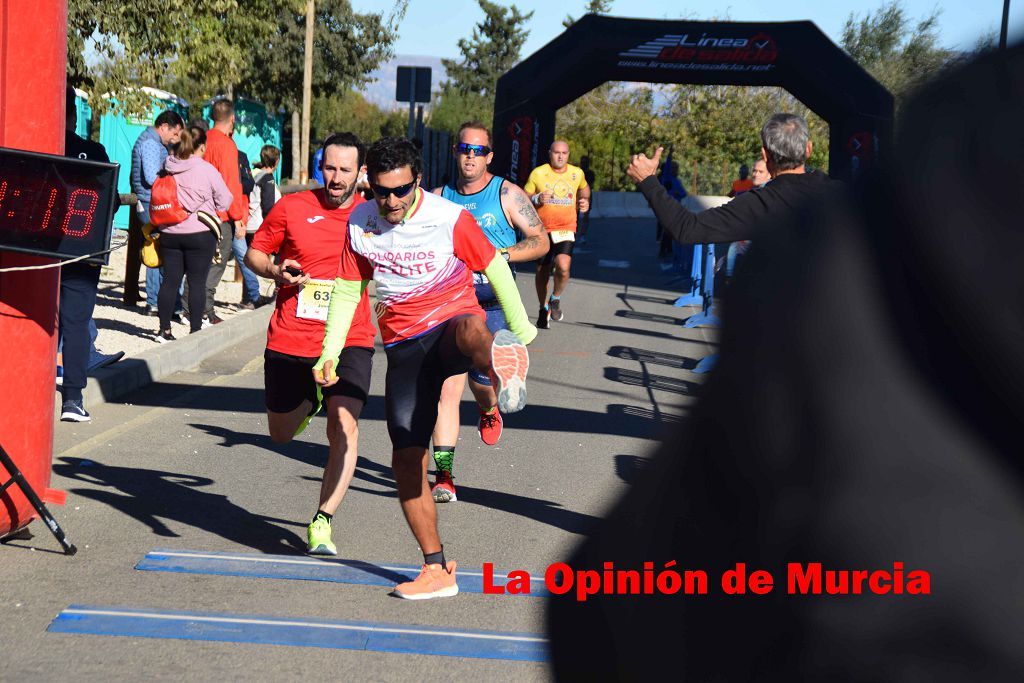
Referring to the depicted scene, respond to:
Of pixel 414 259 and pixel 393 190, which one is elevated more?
pixel 393 190

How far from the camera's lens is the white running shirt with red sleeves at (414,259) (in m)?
5.47

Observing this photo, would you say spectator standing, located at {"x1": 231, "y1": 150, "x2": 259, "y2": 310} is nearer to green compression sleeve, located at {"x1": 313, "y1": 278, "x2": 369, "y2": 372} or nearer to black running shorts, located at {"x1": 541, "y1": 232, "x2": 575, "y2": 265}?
black running shorts, located at {"x1": 541, "y1": 232, "x2": 575, "y2": 265}

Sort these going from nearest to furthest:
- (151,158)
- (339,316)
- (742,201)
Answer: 1. (339,316)
2. (742,201)
3. (151,158)

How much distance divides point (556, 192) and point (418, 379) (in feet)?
30.8

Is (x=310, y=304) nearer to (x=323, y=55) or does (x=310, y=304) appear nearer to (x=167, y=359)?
(x=167, y=359)

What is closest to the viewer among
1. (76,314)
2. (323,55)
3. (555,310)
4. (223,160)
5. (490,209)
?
(490,209)

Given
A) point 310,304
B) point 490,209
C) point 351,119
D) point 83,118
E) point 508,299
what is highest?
point 351,119

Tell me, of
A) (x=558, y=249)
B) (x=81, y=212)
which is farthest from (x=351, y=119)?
(x=81, y=212)

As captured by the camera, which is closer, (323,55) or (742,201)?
(742,201)

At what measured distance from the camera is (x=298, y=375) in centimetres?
627

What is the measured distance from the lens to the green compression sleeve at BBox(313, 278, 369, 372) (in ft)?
17.5

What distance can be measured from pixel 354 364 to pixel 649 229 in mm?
34663

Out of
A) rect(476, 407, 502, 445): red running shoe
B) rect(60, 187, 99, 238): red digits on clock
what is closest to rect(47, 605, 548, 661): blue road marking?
rect(476, 407, 502, 445): red running shoe

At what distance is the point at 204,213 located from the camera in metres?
11.3
